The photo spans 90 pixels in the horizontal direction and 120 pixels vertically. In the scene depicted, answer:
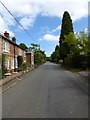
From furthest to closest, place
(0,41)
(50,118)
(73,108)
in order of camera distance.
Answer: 1. (0,41)
2. (73,108)
3. (50,118)

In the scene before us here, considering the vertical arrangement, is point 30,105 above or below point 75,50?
below

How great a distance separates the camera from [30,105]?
36.8 feet

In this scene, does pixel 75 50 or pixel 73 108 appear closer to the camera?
pixel 73 108

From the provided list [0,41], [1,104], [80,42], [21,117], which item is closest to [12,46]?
[0,41]

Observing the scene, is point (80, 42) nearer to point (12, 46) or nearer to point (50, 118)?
point (12, 46)

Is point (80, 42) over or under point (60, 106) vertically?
over

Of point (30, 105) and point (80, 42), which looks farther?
point (80, 42)

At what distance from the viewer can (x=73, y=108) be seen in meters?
10.4

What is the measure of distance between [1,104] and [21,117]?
2.89 m

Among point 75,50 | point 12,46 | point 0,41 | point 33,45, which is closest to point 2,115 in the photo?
point 0,41

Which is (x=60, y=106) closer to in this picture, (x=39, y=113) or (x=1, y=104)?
(x=39, y=113)

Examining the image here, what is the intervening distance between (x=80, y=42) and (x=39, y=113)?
44029 mm

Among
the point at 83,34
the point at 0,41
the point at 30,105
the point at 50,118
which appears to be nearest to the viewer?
the point at 50,118

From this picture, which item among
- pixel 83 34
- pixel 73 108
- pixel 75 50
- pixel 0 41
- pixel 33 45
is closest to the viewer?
pixel 73 108
